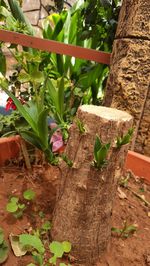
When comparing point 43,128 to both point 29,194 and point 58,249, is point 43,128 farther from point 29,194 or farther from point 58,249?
point 58,249

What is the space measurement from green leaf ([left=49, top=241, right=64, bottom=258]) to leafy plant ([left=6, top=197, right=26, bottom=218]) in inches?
7.1

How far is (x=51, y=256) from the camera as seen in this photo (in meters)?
0.81

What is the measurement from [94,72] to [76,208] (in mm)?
1022

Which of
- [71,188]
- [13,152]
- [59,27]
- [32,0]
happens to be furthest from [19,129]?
[32,0]

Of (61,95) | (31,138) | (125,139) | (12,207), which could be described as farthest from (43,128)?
(125,139)

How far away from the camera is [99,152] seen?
0.68 m

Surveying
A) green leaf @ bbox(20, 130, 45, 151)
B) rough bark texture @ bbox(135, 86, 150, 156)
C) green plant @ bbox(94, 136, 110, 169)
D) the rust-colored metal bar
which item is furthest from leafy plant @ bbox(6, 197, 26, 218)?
rough bark texture @ bbox(135, 86, 150, 156)

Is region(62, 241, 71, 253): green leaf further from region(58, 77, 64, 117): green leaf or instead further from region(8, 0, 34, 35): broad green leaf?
region(8, 0, 34, 35): broad green leaf

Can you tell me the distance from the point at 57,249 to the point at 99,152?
0.31 meters

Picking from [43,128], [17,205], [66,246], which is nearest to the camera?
[66,246]

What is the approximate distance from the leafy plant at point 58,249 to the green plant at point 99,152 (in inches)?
10.4

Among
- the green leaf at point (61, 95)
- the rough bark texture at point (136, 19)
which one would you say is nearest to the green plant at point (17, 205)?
the green leaf at point (61, 95)

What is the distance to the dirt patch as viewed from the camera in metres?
0.86

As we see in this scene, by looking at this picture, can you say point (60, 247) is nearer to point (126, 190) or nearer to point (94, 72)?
point (126, 190)
